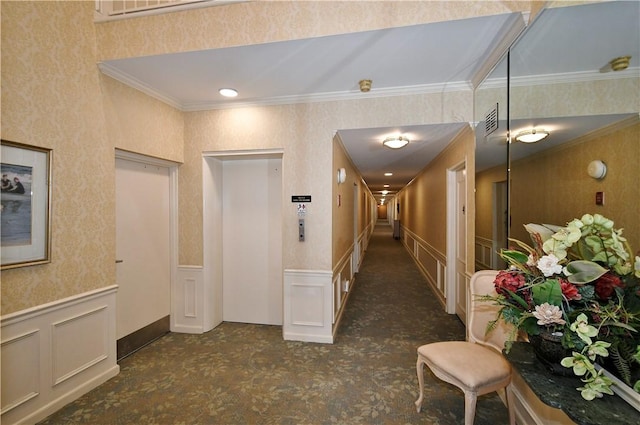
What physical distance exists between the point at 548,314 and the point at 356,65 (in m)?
2.10

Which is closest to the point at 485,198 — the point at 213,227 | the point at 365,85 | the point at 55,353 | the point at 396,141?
the point at 396,141

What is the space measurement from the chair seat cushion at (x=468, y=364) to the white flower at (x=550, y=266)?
32.9 inches

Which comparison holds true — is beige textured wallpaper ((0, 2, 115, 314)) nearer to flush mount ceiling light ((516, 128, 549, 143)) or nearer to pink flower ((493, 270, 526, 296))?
pink flower ((493, 270, 526, 296))

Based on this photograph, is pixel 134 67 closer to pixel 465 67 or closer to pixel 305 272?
pixel 305 272

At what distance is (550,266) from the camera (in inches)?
44.3

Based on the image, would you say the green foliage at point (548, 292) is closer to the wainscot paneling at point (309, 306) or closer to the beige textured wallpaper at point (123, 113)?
the beige textured wallpaper at point (123, 113)

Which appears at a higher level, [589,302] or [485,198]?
[485,198]

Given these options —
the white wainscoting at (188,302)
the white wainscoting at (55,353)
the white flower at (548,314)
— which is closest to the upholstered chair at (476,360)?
the white flower at (548,314)

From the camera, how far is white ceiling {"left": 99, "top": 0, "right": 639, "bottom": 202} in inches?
67.1

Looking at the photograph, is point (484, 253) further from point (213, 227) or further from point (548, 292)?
point (213, 227)

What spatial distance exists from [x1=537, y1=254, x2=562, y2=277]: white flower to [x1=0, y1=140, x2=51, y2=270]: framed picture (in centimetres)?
293

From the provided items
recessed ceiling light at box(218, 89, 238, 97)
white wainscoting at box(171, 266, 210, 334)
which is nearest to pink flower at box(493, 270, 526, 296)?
recessed ceiling light at box(218, 89, 238, 97)

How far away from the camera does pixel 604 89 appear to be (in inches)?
50.0

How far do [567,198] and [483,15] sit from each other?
1233 mm
